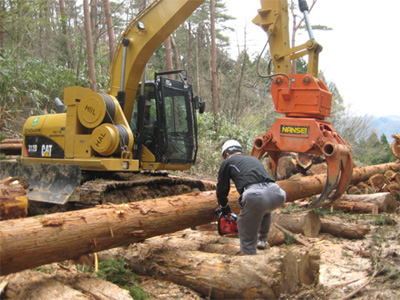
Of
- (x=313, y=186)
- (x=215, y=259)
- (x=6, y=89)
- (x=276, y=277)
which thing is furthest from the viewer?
(x=6, y=89)

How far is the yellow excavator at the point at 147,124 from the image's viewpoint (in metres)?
6.10

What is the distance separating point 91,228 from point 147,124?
3552mm

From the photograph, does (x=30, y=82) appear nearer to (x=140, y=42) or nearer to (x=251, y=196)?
(x=140, y=42)

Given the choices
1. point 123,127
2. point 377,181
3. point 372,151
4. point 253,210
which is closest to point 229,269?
point 253,210

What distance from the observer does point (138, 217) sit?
4.38 m

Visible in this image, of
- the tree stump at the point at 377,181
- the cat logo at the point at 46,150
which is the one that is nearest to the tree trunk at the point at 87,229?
the cat logo at the point at 46,150

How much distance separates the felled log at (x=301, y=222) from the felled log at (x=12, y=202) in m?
3.80

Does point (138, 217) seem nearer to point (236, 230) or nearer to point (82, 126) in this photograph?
point (236, 230)

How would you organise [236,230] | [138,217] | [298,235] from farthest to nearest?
[298,235]
[236,230]
[138,217]

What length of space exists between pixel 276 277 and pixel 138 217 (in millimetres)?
1625

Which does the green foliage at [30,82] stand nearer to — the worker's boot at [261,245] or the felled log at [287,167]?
the felled log at [287,167]

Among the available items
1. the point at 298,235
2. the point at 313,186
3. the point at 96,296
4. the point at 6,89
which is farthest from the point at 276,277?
the point at 6,89

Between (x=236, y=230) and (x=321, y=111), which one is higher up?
(x=321, y=111)

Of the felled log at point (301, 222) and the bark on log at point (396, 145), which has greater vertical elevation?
the bark on log at point (396, 145)
